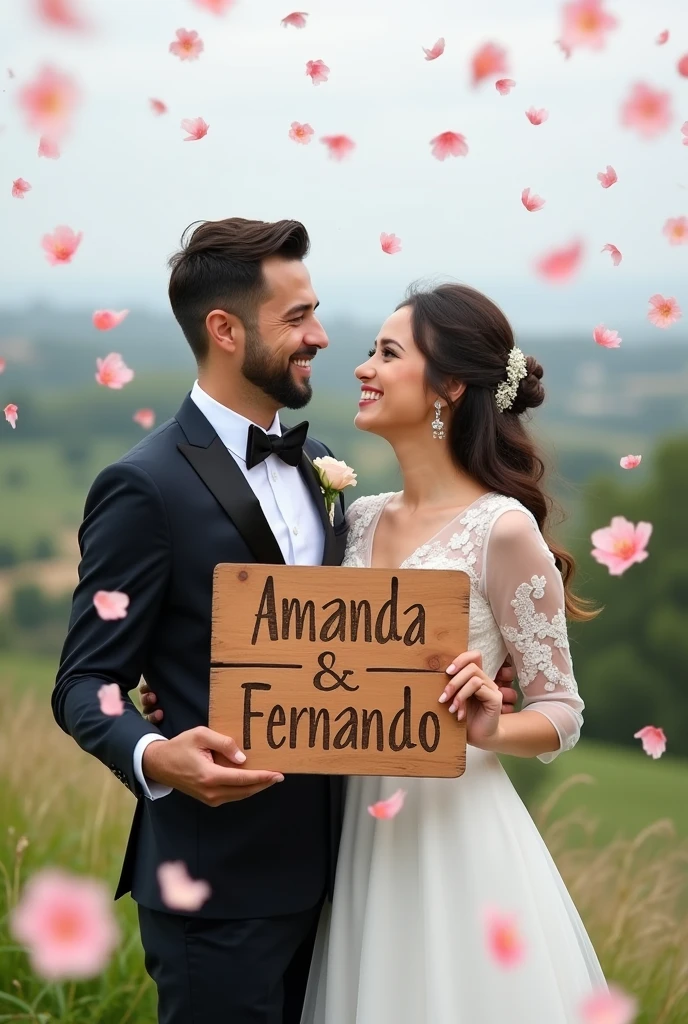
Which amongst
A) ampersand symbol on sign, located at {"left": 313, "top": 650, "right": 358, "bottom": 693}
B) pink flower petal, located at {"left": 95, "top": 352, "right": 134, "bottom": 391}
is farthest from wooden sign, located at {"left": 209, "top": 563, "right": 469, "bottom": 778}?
pink flower petal, located at {"left": 95, "top": 352, "right": 134, "bottom": 391}

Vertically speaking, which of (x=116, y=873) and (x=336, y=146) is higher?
(x=336, y=146)

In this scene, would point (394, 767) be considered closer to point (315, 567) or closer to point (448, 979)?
point (315, 567)

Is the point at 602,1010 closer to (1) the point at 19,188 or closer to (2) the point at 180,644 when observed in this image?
(2) the point at 180,644

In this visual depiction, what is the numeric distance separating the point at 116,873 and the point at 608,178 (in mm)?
3347

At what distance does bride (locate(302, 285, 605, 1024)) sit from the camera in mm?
2838

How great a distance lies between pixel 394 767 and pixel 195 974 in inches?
28.3

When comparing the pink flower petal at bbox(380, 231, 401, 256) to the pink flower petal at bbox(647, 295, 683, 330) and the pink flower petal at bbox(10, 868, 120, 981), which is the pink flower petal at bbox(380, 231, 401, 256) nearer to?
the pink flower petal at bbox(647, 295, 683, 330)

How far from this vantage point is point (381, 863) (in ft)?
9.57

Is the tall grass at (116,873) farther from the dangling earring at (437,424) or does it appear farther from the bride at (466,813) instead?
the dangling earring at (437,424)

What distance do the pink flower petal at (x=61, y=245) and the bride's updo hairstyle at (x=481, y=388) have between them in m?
1.08

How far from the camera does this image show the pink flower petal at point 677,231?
3.74 metres

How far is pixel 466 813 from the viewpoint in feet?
9.61

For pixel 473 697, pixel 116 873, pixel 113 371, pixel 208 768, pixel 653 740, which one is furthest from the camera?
pixel 116 873

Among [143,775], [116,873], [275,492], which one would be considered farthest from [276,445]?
[116,873]
